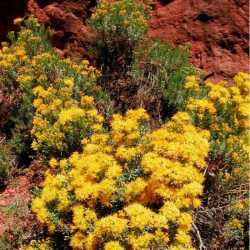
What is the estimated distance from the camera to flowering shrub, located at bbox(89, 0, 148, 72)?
720cm

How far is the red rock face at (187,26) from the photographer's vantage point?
7.86 meters

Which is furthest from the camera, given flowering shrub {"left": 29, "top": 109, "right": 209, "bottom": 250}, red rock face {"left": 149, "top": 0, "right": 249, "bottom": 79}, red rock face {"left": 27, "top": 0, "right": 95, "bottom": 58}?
red rock face {"left": 27, "top": 0, "right": 95, "bottom": 58}

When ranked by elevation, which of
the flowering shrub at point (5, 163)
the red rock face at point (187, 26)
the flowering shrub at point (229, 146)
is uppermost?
the red rock face at point (187, 26)

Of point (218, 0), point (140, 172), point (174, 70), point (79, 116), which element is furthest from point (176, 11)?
point (140, 172)

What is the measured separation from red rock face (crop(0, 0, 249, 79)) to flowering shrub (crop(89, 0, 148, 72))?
0.51 m

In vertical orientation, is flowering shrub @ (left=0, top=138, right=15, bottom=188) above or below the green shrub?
below

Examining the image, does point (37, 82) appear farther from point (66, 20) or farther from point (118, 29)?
point (66, 20)

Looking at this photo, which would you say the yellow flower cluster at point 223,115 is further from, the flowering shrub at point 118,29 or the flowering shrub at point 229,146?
the flowering shrub at point 118,29

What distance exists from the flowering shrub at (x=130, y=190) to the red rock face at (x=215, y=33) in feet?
10.2

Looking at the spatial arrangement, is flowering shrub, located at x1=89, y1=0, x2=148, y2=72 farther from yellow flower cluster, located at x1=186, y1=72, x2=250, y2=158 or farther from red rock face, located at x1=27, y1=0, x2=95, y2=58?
yellow flower cluster, located at x1=186, y1=72, x2=250, y2=158

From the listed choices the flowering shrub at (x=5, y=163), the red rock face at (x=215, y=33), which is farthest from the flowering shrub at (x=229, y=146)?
the flowering shrub at (x=5, y=163)

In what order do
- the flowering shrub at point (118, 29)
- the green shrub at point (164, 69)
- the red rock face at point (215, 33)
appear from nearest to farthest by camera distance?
the green shrub at point (164, 69)
the flowering shrub at point (118, 29)
the red rock face at point (215, 33)

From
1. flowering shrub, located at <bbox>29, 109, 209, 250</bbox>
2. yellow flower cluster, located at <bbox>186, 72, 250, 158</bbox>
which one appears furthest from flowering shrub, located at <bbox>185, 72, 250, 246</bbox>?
flowering shrub, located at <bbox>29, 109, 209, 250</bbox>

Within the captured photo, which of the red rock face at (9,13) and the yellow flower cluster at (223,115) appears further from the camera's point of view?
the red rock face at (9,13)
